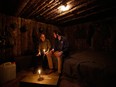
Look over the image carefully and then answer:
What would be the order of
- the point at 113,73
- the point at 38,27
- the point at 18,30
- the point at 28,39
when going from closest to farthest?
the point at 113,73, the point at 18,30, the point at 28,39, the point at 38,27

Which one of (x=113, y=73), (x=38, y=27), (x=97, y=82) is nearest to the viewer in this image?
(x=113, y=73)

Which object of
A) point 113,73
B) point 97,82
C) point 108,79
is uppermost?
point 113,73

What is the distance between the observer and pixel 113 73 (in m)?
2.22

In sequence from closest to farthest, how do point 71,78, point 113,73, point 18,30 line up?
point 113,73 → point 71,78 → point 18,30

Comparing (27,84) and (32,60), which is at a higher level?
(32,60)

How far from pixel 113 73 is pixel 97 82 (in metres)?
0.57

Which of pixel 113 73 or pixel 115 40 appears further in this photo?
pixel 115 40

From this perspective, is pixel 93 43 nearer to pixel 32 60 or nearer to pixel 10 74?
pixel 32 60

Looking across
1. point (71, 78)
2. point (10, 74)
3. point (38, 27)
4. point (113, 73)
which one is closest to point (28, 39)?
point (38, 27)

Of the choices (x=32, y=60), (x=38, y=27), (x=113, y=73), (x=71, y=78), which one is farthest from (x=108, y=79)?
(x=38, y=27)

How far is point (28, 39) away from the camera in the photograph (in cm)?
485

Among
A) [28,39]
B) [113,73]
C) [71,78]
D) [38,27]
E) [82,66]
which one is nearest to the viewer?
[113,73]

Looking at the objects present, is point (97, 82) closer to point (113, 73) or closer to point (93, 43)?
point (113, 73)

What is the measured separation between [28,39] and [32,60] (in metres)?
1.29
